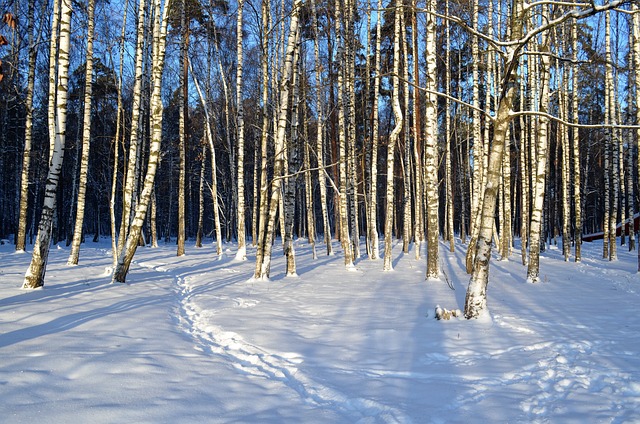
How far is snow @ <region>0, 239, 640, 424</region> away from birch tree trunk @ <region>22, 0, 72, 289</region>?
0.43 metres

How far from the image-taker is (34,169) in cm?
2811

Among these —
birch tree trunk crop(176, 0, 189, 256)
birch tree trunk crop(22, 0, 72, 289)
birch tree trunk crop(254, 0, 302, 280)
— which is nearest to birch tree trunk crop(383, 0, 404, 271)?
birch tree trunk crop(254, 0, 302, 280)

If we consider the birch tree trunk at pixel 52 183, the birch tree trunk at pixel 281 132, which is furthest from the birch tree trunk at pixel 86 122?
the birch tree trunk at pixel 281 132

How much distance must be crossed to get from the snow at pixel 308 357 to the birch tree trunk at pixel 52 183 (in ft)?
1.42

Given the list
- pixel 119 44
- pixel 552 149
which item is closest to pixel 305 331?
pixel 119 44

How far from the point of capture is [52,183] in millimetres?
8484

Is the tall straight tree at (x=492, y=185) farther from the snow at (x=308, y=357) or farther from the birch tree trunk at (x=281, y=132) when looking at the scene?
the birch tree trunk at (x=281, y=132)

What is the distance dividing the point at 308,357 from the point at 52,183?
6820mm

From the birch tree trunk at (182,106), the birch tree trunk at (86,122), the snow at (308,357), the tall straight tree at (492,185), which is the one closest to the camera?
the snow at (308,357)

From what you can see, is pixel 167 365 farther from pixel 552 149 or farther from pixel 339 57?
pixel 552 149

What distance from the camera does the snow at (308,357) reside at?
3336 millimetres

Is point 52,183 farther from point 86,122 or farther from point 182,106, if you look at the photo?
point 182,106

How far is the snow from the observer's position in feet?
10.9

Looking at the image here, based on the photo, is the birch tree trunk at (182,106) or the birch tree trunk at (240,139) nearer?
the birch tree trunk at (240,139)
